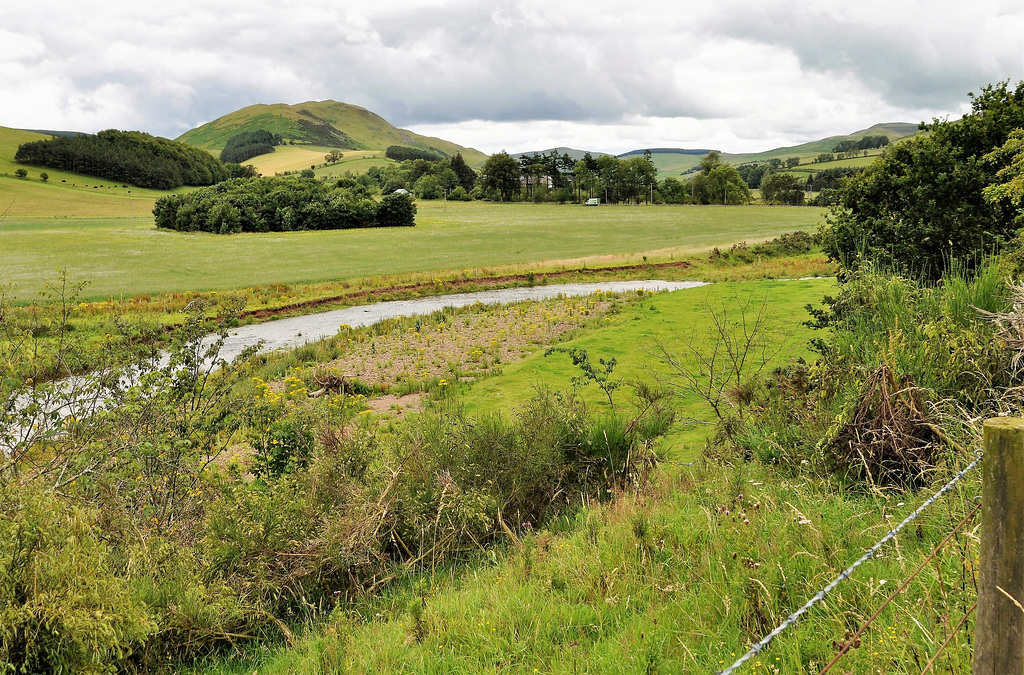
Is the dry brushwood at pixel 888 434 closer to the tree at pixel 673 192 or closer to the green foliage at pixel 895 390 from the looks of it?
the green foliage at pixel 895 390

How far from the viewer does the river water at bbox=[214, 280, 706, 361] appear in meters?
22.1

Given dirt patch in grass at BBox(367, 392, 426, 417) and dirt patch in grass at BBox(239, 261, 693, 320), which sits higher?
dirt patch in grass at BBox(239, 261, 693, 320)

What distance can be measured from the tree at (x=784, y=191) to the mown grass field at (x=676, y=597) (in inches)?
5052

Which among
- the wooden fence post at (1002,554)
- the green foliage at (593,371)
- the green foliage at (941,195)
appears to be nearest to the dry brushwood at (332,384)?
the green foliage at (593,371)

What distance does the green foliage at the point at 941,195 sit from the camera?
9.94m

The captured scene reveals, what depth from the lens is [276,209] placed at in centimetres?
7019

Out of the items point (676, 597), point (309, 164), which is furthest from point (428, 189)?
point (676, 597)

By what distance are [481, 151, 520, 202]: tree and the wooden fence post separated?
114m

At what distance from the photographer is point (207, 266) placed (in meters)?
40.5

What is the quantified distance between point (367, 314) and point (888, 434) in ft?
78.0

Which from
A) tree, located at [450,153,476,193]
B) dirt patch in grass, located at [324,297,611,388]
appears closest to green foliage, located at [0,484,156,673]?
dirt patch in grass, located at [324,297,611,388]

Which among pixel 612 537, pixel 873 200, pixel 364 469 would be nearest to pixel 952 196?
pixel 873 200

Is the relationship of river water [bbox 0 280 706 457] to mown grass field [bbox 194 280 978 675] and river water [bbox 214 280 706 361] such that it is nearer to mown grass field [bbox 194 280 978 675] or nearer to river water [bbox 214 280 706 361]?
river water [bbox 214 280 706 361]

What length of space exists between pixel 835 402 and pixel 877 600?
10.7 ft
